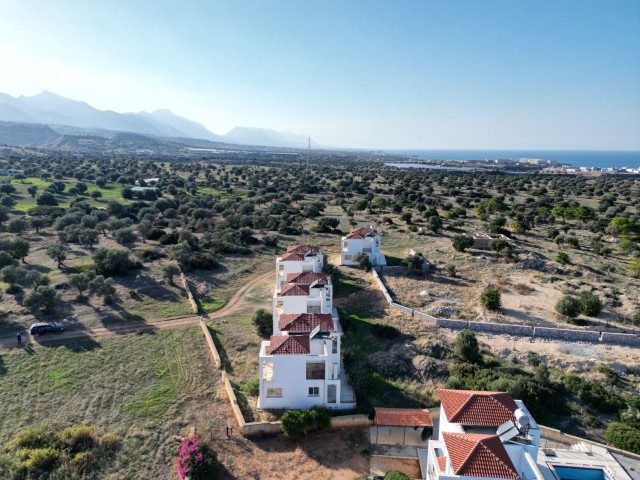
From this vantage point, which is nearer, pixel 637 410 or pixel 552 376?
pixel 637 410

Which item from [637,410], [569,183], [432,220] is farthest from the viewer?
[569,183]

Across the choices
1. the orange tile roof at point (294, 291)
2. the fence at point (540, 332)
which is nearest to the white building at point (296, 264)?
the orange tile roof at point (294, 291)

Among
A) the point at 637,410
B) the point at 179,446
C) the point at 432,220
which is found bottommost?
the point at 179,446

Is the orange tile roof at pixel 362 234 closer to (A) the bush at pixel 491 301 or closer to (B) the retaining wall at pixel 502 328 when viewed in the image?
(A) the bush at pixel 491 301

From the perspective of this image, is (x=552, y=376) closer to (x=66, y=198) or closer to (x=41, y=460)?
(x=41, y=460)

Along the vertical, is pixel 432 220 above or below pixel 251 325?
above

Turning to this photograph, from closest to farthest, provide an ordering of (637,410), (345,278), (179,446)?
(179,446)
(637,410)
(345,278)

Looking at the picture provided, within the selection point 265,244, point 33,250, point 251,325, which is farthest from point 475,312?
point 33,250

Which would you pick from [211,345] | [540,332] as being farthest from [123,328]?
[540,332]
